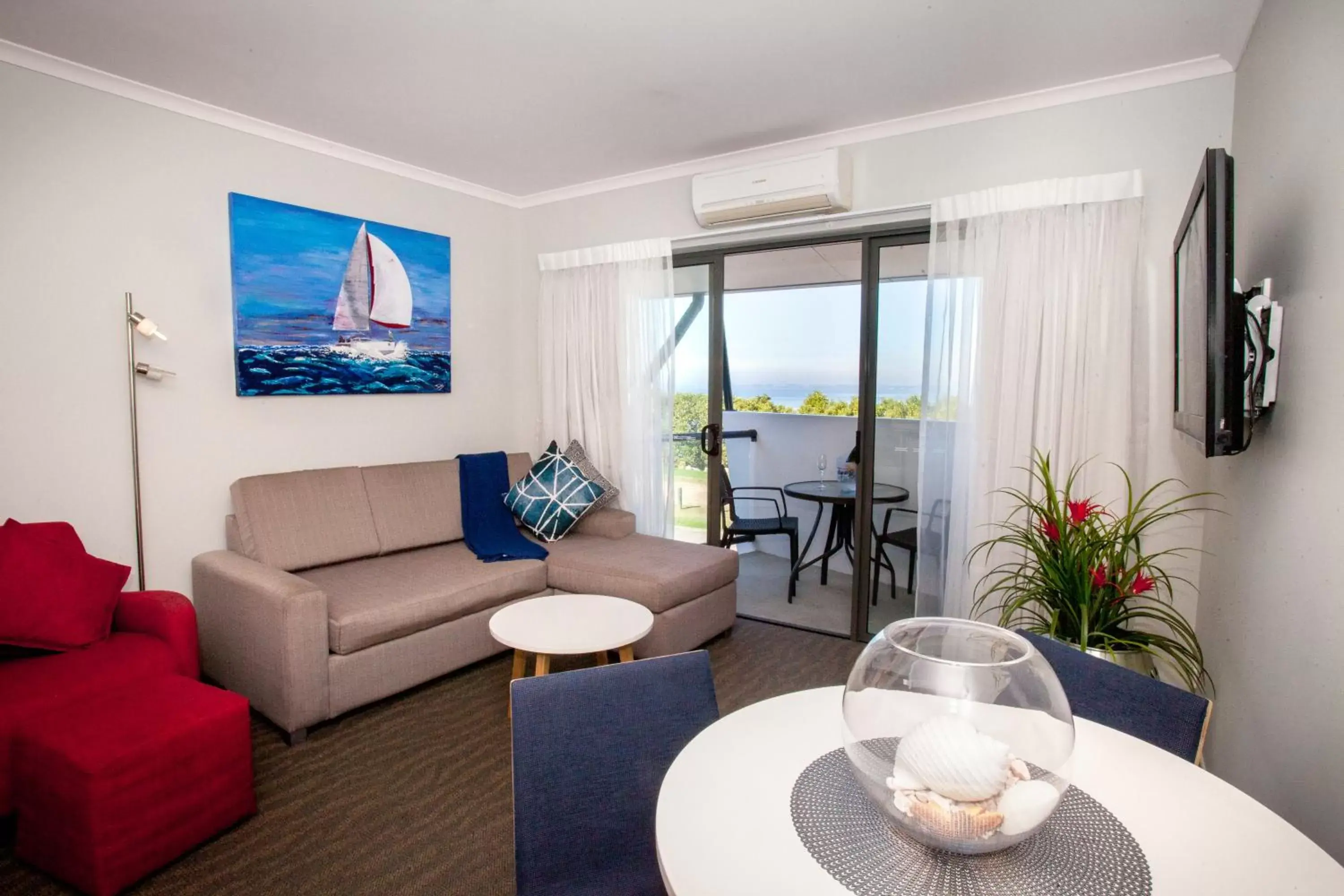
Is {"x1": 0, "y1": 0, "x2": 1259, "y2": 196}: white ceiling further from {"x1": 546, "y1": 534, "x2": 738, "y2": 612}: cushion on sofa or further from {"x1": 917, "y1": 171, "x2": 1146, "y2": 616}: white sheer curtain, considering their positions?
{"x1": 546, "y1": 534, "x2": 738, "y2": 612}: cushion on sofa

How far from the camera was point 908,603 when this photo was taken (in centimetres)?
374

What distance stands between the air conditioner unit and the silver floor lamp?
261cm

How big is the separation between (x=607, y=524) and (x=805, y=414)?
5.81ft

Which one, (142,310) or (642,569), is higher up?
(142,310)

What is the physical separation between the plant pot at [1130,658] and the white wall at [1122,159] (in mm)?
709

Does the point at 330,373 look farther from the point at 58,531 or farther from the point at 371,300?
the point at 58,531

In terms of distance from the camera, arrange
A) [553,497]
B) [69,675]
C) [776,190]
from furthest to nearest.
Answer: [553,497] < [776,190] < [69,675]

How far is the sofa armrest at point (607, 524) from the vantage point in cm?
404

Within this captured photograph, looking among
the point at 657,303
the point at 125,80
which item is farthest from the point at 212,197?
the point at 657,303

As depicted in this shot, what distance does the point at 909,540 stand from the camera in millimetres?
3617

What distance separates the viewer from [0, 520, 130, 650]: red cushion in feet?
7.47

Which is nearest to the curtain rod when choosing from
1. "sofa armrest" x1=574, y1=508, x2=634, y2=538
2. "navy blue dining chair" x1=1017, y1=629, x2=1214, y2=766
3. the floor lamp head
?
"sofa armrest" x1=574, y1=508, x2=634, y2=538

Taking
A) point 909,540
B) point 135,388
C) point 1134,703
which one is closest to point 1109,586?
point 1134,703

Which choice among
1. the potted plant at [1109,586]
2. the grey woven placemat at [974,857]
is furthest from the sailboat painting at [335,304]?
the grey woven placemat at [974,857]
